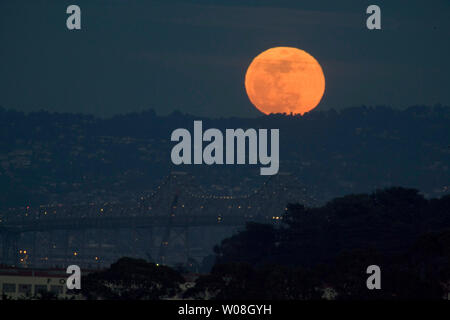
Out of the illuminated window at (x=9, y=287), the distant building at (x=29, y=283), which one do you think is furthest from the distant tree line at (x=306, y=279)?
the illuminated window at (x=9, y=287)

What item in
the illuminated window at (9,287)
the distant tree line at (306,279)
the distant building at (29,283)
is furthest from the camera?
the illuminated window at (9,287)

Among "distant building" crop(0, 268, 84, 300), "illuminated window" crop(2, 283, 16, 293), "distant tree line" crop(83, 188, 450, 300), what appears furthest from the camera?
"illuminated window" crop(2, 283, 16, 293)

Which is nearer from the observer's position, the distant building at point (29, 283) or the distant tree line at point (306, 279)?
the distant tree line at point (306, 279)

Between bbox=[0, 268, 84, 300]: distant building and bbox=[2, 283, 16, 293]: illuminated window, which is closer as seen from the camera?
bbox=[0, 268, 84, 300]: distant building

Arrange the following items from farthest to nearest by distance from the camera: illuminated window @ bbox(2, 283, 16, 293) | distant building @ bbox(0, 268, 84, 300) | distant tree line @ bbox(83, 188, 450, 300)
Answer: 1. illuminated window @ bbox(2, 283, 16, 293)
2. distant building @ bbox(0, 268, 84, 300)
3. distant tree line @ bbox(83, 188, 450, 300)

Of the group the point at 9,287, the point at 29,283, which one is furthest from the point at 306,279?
the point at 9,287

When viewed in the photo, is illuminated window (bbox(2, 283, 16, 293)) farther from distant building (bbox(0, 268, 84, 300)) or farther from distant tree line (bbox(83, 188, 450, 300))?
distant tree line (bbox(83, 188, 450, 300))

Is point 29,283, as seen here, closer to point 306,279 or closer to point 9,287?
point 9,287

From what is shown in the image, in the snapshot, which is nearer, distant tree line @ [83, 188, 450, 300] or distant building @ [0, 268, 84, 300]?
distant tree line @ [83, 188, 450, 300]

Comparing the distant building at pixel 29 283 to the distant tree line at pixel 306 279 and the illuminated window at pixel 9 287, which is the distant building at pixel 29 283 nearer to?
the illuminated window at pixel 9 287

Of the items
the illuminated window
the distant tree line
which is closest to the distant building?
the illuminated window

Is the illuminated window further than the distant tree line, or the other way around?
the illuminated window
